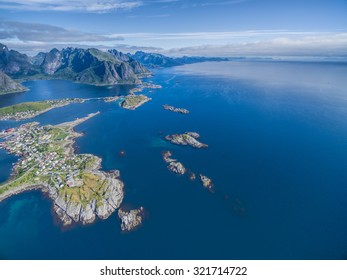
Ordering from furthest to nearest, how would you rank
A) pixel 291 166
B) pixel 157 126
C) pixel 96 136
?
pixel 157 126 → pixel 96 136 → pixel 291 166

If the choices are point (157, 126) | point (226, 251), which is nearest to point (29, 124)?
point (157, 126)

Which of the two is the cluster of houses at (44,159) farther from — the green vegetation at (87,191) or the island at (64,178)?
the green vegetation at (87,191)

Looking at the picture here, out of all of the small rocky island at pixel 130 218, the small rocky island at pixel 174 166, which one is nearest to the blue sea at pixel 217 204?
the small rocky island at pixel 130 218

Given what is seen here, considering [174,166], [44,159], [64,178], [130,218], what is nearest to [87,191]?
[64,178]

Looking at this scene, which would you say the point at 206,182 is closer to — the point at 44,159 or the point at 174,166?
the point at 174,166

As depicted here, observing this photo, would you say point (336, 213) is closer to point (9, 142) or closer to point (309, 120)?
point (309, 120)

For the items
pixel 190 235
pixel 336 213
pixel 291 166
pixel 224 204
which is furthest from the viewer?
pixel 291 166

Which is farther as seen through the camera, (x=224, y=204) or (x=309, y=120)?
(x=309, y=120)
